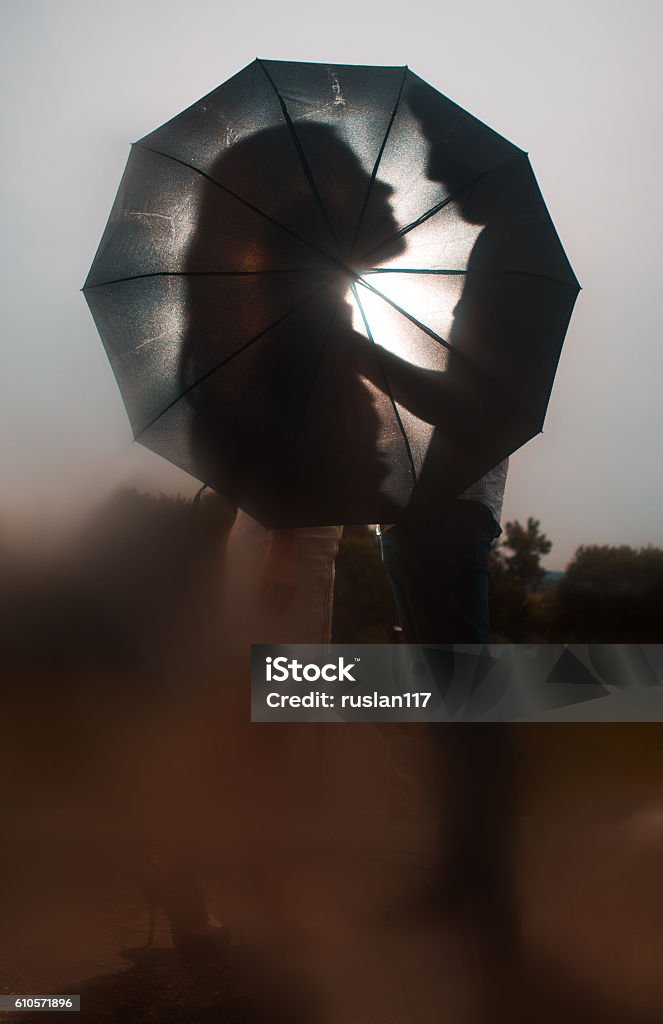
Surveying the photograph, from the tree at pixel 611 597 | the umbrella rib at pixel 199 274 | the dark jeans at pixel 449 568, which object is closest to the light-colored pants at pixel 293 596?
the dark jeans at pixel 449 568

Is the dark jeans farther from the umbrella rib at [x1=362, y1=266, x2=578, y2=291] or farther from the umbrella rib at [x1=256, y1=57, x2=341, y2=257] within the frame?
the umbrella rib at [x1=256, y1=57, x2=341, y2=257]

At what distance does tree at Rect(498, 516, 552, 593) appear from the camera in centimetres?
148

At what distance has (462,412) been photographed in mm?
1007

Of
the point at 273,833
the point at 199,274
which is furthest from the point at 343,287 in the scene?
the point at 273,833

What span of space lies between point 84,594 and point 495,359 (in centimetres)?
94

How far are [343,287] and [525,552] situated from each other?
0.78m

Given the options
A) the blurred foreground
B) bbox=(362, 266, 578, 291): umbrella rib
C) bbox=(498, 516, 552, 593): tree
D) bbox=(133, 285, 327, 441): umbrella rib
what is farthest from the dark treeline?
bbox=(362, 266, 578, 291): umbrella rib

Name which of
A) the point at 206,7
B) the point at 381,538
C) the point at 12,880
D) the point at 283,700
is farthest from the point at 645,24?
the point at 12,880

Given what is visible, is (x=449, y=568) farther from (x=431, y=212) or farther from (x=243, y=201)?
(x=243, y=201)

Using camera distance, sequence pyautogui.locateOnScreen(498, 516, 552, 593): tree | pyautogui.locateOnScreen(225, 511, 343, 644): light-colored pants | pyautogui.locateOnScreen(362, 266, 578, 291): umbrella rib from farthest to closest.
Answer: pyautogui.locateOnScreen(498, 516, 552, 593): tree
pyautogui.locateOnScreen(225, 511, 343, 644): light-colored pants
pyautogui.locateOnScreen(362, 266, 578, 291): umbrella rib

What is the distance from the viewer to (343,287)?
1000 millimetres

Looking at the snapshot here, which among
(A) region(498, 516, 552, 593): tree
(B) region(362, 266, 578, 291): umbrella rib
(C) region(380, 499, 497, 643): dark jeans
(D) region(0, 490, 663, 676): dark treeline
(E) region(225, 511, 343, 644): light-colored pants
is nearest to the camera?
(B) region(362, 266, 578, 291): umbrella rib

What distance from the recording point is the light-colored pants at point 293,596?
1.21 m

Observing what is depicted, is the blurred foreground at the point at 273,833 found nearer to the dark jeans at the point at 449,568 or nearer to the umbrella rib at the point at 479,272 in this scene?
the dark jeans at the point at 449,568
